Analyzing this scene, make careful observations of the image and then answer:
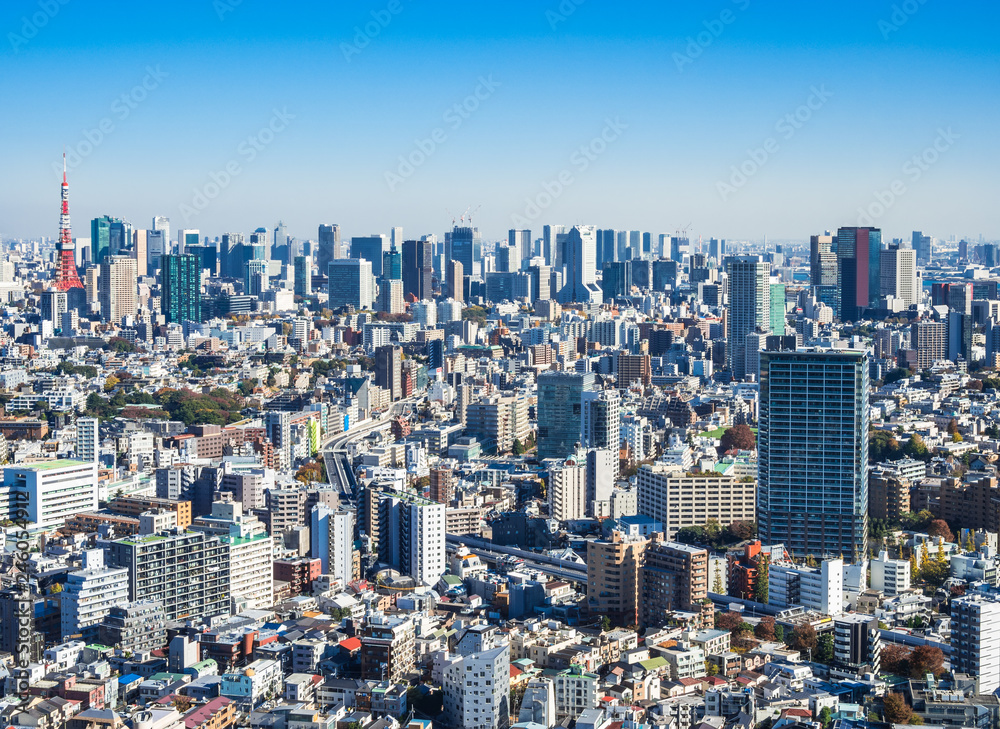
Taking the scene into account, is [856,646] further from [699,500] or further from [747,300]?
[747,300]

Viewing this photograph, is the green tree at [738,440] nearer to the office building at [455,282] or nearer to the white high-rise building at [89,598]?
the white high-rise building at [89,598]

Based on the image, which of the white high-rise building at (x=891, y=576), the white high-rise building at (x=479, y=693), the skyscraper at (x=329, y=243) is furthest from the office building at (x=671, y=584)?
the skyscraper at (x=329, y=243)

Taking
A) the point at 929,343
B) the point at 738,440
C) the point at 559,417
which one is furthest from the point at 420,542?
the point at 929,343

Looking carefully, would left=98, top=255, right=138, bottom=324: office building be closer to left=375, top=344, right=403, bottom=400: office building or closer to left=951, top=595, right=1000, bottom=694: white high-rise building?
left=375, top=344, right=403, bottom=400: office building

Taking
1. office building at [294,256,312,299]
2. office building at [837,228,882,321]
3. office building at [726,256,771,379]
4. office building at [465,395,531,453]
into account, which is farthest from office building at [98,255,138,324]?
office building at [465,395,531,453]

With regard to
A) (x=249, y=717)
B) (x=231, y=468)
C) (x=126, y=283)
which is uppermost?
(x=126, y=283)

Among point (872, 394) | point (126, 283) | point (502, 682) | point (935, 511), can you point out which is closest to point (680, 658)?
point (502, 682)

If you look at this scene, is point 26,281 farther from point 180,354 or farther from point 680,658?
point 680,658
